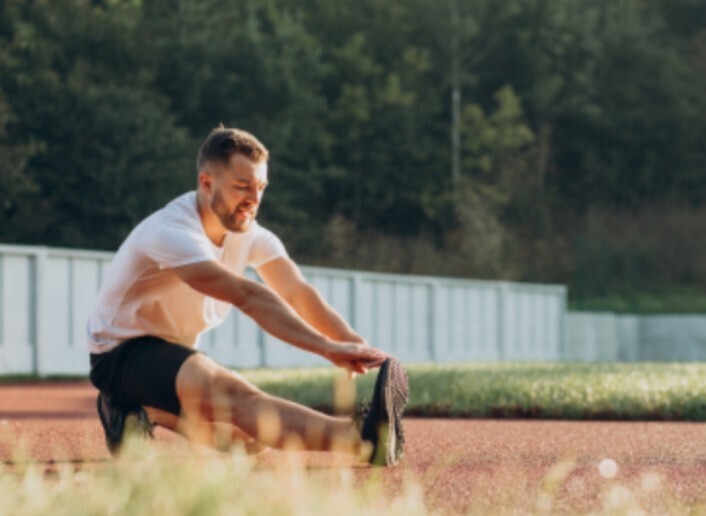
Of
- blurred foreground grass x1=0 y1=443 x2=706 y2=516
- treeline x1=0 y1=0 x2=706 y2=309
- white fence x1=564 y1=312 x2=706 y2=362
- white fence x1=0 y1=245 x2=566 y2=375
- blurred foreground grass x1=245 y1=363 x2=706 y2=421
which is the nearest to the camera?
blurred foreground grass x1=0 y1=443 x2=706 y2=516

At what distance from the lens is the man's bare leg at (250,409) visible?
18.8 ft

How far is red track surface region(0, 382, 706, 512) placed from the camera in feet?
16.1

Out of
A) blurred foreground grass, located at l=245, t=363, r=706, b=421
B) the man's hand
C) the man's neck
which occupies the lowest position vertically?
blurred foreground grass, located at l=245, t=363, r=706, b=421

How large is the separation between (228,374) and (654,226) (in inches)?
1622

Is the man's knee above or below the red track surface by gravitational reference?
above

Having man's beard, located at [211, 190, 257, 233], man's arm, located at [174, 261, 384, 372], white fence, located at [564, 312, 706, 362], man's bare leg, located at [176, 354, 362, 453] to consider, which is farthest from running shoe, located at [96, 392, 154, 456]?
white fence, located at [564, 312, 706, 362]

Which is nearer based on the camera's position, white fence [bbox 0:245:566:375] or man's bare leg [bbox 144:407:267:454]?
man's bare leg [bbox 144:407:267:454]

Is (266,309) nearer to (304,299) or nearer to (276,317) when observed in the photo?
(276,317)

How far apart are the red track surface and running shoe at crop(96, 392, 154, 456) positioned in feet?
0.33

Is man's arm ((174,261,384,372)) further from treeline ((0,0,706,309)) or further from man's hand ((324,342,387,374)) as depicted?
treeline ((0,0,706,309))

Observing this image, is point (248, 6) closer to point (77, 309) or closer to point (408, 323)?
point (408, 323)

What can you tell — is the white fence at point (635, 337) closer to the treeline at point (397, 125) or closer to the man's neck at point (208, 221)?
the treeline at point (397, 125)

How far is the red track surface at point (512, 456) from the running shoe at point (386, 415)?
0.08 meters

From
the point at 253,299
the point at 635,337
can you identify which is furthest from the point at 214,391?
the point at 635,337
